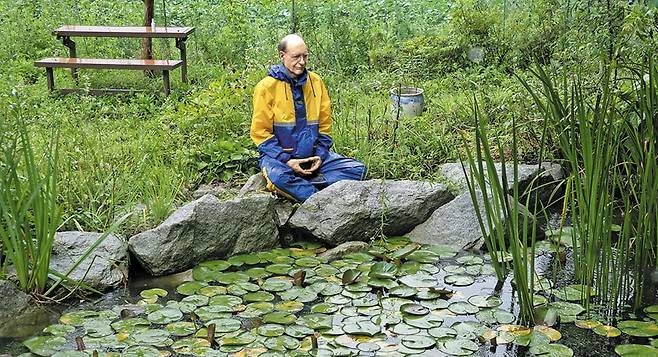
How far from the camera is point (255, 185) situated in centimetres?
585

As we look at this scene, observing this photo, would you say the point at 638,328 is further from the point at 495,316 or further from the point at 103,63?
the point at 103,63

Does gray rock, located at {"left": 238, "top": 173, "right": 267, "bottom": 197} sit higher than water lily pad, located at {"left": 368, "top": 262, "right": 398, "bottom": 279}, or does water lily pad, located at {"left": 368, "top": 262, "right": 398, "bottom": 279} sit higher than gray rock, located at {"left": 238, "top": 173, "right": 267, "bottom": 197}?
gray rock, located at {"left": 238, "top": 173, "right": 267, "bottom": 197}

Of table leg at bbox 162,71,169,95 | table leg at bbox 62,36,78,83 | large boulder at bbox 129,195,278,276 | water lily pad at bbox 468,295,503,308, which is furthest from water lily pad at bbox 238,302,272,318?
table leg at bbox 62,36,78,83

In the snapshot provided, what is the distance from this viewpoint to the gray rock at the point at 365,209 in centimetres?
538

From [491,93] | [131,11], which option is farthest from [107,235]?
[131,11]

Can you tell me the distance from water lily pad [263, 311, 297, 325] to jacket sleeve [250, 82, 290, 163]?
1533mm

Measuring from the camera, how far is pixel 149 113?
25.7 ft

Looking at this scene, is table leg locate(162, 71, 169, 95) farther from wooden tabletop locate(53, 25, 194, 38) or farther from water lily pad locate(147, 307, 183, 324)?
water lily pad locate(147, 307, 183, 324)

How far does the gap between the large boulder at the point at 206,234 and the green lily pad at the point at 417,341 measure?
4.59 feet

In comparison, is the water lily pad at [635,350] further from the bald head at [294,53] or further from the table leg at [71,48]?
the table leg at [71,48]

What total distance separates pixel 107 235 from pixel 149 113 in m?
3.34

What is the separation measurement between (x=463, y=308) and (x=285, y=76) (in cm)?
200

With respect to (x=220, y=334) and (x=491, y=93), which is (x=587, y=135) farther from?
(x=491, y=93)

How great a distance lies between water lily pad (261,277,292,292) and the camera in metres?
4.79
